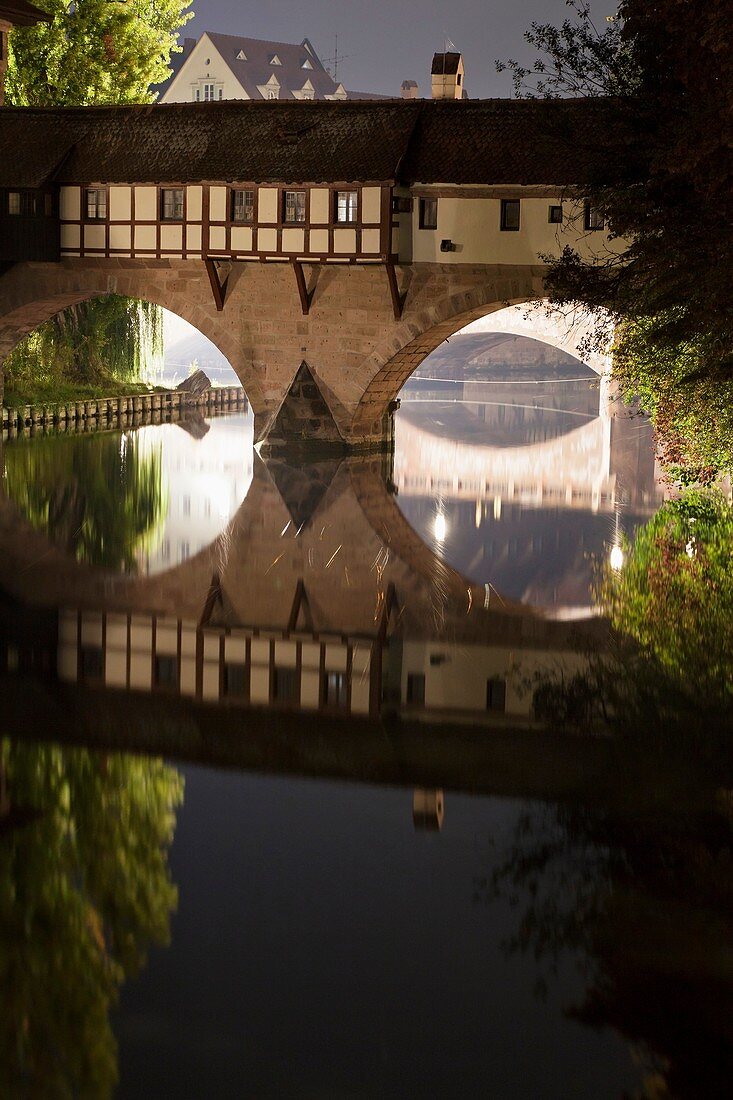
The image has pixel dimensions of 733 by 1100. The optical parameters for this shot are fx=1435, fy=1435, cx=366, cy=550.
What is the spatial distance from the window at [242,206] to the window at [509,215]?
419cm

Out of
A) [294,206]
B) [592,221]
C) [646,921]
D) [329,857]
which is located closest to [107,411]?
[294,206]

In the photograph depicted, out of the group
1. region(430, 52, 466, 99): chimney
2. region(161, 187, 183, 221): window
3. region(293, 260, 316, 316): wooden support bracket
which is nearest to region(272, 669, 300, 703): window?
region(293, 260, 316, 316): wooden support bracket

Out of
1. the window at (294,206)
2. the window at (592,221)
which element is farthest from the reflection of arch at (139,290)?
the window at (592,221)

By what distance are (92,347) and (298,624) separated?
22254 mm

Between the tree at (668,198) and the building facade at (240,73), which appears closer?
the tree at (668,198)

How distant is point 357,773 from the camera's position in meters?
8.53

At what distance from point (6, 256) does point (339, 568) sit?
12.5 m

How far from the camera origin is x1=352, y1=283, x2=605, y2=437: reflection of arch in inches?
912

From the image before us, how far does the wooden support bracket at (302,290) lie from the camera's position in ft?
78.8

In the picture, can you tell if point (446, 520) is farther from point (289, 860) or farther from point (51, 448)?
point (289, 860)

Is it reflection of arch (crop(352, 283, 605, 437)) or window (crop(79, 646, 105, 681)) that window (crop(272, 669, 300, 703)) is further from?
reflection of arch (crop(352, 283, 605, 437))

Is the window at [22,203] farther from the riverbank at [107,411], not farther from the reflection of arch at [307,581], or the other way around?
the reflection of arch at [307,581]

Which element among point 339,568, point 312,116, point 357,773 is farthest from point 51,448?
point 357,773

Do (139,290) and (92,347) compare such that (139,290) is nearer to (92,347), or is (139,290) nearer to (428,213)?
(428,213)
